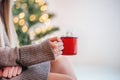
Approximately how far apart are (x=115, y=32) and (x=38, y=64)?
5.59 feet

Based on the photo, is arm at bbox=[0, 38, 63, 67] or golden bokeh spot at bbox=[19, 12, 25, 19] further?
golden bokeh spot at bbox=[19, 12, 25, 19]

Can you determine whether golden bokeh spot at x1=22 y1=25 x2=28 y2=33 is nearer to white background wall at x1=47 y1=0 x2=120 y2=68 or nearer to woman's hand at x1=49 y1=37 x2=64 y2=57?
white background wall at x1=47 y1=0 x2=120 y2=68

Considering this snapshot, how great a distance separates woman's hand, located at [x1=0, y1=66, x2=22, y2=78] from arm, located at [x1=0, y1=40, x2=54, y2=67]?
1 centimetres

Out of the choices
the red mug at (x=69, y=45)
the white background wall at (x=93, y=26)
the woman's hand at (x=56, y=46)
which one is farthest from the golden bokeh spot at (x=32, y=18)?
the woman's hand at (x=56, y=46)

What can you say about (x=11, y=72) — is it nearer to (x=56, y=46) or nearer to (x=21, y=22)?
(x=56, y=46)

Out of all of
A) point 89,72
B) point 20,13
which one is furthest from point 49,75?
point 89,72

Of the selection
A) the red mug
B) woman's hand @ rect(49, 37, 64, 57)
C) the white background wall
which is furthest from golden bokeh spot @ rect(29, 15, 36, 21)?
woman's hand @ rect(49, 37, 64, 57)

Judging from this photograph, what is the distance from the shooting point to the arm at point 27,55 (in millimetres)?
Result: 554

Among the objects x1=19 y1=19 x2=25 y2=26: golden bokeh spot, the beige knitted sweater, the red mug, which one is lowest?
the red mug

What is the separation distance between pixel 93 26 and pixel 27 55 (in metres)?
1.70

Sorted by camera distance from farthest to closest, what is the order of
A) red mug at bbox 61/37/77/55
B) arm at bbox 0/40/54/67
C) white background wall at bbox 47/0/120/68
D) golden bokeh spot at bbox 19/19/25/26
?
white background wall at bbox 47/0/120/68 < golden bokeh spot at bbox 19/19/25/26 < red mug at bbox 61/37/77/55 < arm at bbox 0/40/54/67

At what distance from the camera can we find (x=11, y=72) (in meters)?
0.55

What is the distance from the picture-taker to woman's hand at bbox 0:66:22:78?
1.82 feet

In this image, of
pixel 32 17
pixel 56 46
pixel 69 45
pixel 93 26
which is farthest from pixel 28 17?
pixel 56 46
